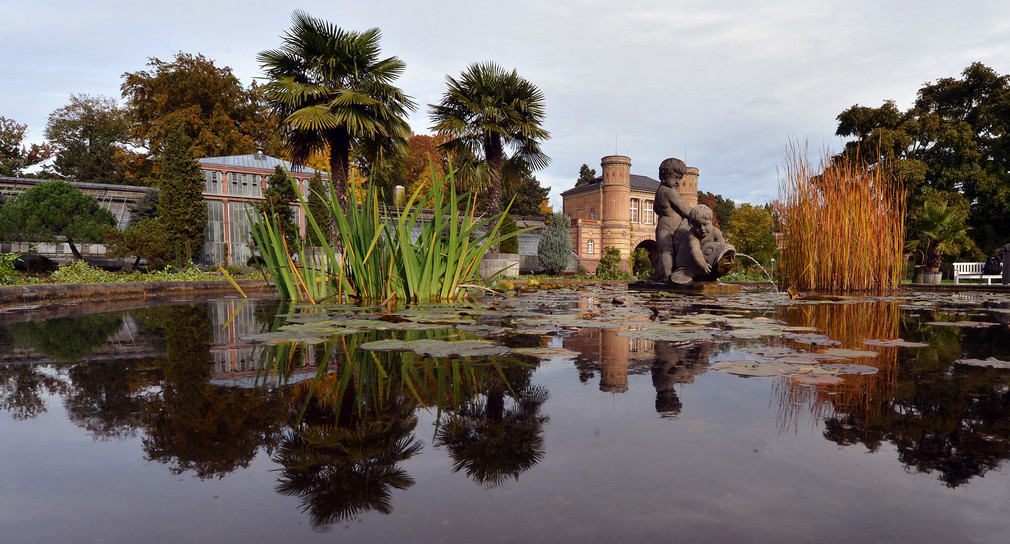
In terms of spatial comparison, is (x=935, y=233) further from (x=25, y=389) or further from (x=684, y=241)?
(x=25, y=389)

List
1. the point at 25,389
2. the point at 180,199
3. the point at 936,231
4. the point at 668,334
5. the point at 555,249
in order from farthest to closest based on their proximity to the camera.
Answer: the point at 555,249 → the point at 180,199 → the point at 936,231 → the point at 668,334 → the point at 25,389

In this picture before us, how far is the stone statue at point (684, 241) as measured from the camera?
7.20 metres

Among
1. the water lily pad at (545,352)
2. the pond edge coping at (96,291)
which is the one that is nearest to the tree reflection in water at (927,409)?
the water lily pad at (545,352)

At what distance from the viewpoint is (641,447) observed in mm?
1162

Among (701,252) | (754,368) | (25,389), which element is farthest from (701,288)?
(25,389)

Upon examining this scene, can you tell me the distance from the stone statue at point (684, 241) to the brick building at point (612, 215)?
23.3 m

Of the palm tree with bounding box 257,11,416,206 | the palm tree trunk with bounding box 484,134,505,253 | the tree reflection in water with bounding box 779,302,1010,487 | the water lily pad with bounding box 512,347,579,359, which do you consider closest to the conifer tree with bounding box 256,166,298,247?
the palm tree with bounding box 257,11,416,206

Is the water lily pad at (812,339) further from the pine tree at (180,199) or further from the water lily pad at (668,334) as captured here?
the pine tree at (180,199)

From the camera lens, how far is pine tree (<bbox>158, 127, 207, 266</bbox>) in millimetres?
15359

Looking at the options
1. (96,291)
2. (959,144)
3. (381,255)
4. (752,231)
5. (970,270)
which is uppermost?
(959,144)

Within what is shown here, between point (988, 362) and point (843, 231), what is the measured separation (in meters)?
6.47

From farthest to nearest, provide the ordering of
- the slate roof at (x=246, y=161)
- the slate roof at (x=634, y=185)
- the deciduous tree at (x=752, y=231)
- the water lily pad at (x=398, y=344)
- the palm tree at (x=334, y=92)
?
the slate roof at (x=634, y=185) → the deciduous tree at (x=752, y=231) → the slate roof at (x=246, y=161) → the palm tree at (x=334, y=92) → the water lily pad at (x=398, y=344)

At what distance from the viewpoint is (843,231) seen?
25.0 ft

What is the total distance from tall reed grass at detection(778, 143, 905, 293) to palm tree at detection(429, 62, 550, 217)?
7493 mm
